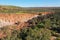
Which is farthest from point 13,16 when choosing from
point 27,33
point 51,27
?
point 27,33

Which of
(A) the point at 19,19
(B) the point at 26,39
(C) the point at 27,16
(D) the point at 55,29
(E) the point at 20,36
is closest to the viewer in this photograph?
(B) the point at 26,39

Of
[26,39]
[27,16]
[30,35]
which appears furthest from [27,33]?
[27,16]

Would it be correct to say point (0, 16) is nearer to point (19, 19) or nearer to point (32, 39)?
point (19, 19)

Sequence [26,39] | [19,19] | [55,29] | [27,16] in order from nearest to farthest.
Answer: [26,39], [55,29], [19,19], [27,16]

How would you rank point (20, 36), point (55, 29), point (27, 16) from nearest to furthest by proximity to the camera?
point (20, 36)
point (55, 29)
point (27, 16)

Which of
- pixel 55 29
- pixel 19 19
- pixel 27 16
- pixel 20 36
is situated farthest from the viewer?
pixel 27 16

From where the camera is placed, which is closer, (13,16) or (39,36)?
(39,36)

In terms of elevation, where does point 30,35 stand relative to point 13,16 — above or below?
above

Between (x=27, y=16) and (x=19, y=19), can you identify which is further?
(x=27, y=16)

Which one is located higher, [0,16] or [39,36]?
[39,36]

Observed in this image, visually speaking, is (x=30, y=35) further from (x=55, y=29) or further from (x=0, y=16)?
(x=0, y=16)
